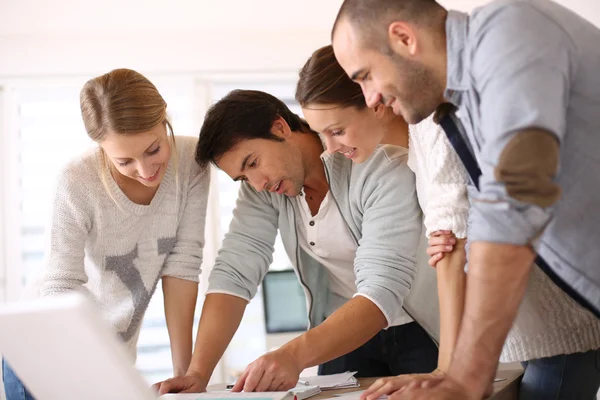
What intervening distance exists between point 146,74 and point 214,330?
2324 millimetres

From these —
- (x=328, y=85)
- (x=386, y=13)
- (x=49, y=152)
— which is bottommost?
(x=49, y=152)

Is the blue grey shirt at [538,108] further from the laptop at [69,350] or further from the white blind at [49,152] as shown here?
the white blind at [49,152]

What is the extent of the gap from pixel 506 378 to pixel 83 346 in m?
0.95

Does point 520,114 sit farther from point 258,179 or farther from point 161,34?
point 161,34

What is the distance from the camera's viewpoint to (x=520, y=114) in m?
0.93

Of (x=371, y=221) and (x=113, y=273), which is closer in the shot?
(x=371, y=221)

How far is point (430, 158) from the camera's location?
1393mm

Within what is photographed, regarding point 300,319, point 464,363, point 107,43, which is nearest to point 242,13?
point 107,43

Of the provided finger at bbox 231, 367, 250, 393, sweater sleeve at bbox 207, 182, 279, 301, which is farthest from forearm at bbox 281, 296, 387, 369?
sweater sleeve at bbox 207, 182, 279, 301

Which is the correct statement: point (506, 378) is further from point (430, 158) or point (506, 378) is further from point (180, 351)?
point (180, 351)

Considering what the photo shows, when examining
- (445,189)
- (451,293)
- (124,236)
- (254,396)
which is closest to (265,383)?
(254,396)

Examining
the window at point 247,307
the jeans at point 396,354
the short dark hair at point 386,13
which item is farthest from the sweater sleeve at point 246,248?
the window at point 247,307

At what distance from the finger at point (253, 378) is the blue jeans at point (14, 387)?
1.92ft

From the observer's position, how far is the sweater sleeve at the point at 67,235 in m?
1.74
